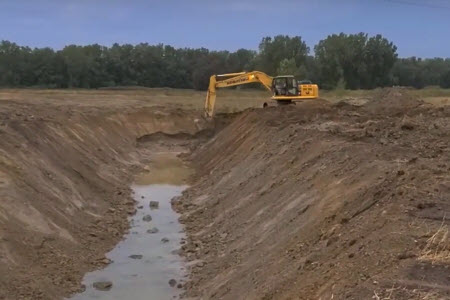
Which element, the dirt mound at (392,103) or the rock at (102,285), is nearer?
the rock at (102,285)

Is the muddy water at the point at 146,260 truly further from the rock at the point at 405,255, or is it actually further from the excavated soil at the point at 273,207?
the rock at the point at 405,255

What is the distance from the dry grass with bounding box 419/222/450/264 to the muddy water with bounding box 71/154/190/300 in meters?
6.46

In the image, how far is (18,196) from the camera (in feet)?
55.9

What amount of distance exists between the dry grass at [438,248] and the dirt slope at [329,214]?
0.01m

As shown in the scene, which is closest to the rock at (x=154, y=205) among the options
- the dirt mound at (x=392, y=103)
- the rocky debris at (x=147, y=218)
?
the rocky debris at (x=147, y=218)

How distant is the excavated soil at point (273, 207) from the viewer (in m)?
9.22

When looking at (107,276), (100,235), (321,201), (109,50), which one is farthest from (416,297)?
(109,50)

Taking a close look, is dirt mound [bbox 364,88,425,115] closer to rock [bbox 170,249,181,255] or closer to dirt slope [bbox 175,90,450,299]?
dirt slope [bbox 175,90,450,299]

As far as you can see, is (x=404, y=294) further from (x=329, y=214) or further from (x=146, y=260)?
(x=146, y=260)

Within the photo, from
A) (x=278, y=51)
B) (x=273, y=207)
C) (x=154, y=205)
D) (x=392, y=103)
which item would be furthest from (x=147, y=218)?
(x=278, y=51)

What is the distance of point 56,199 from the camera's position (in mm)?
19047

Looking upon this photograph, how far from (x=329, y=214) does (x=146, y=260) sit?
568 cm

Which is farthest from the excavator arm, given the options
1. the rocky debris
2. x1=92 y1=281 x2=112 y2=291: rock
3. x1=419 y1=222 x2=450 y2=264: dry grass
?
x1=419 y1=222 x2=450 y2=264: dry grass

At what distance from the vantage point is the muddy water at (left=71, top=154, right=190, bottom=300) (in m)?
13.8
